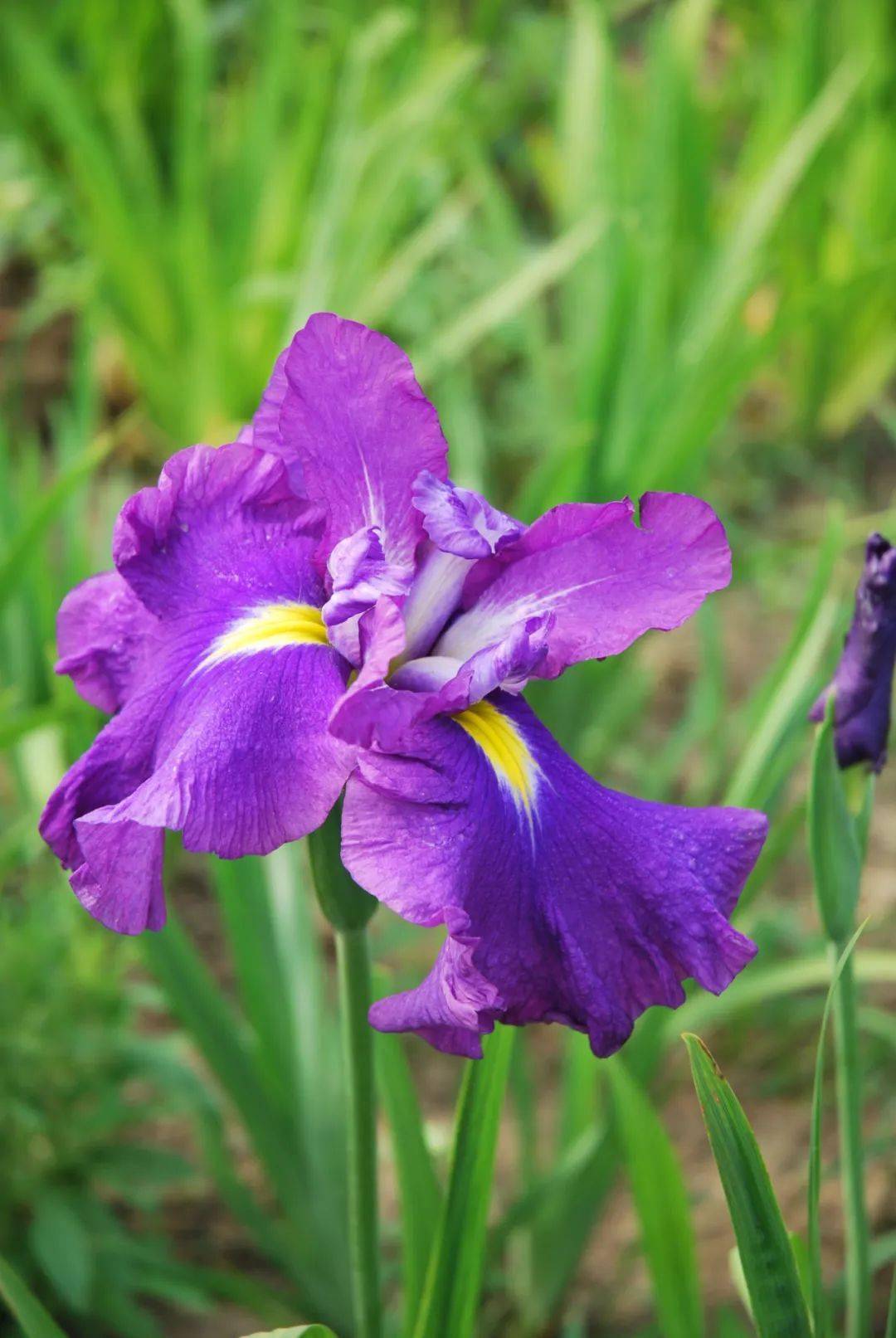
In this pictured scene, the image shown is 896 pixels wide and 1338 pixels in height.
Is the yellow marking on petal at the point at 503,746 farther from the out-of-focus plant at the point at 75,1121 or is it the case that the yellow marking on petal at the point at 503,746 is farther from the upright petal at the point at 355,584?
the out-of-focus plant at the point at 75,1121

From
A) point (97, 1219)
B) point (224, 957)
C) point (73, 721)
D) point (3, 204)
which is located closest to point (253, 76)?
point (3, 204)

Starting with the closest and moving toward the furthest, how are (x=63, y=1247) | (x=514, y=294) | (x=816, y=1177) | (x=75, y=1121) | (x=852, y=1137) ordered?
1. (x=816, y=1177)
2. (x=852, y=1137)
3. (x=63, y=1247)
4. (x=75, y=1121)
5. (x=514, y=294)

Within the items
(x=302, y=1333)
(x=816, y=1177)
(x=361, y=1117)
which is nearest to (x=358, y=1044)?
(x=361, y=1117)

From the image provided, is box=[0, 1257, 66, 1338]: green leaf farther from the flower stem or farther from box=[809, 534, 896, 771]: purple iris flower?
box=[809, 534, 896, 771]: purple iris flower

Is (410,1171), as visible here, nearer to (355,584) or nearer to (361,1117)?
(361,1117)

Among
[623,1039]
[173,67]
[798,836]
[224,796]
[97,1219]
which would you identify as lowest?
[798,836]

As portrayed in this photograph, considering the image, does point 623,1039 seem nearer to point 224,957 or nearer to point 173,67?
point 224,957
